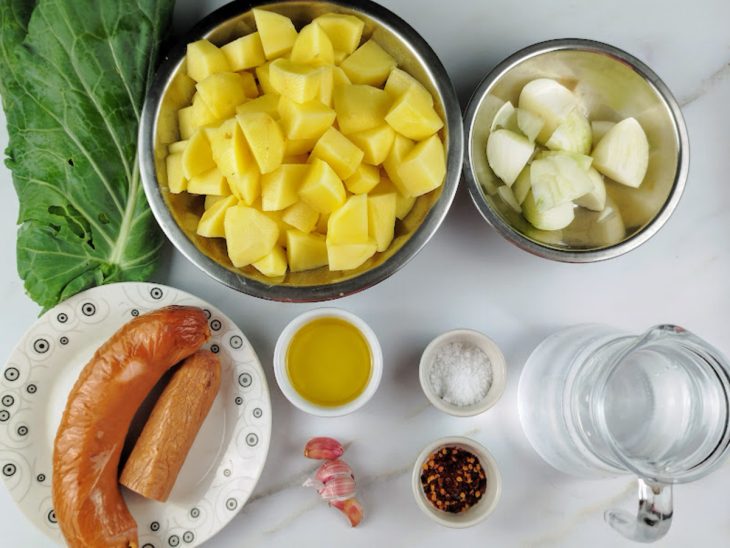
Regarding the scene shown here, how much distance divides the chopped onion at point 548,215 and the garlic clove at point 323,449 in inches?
25.7

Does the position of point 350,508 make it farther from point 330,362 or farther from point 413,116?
point 413,116

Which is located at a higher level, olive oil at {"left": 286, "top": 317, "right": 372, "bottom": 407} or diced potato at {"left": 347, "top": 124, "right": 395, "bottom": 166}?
diced potato at {"left": 347, "top": 124, "right": 395, "bottom": 166}

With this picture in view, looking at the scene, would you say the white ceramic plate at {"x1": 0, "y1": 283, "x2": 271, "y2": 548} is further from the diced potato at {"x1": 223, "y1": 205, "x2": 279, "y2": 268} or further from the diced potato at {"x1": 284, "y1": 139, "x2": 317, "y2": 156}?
the diced potato at {"x1": 284, "y1": 139, "x2": 317, "y2": 156}

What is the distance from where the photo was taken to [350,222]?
4.02 ft

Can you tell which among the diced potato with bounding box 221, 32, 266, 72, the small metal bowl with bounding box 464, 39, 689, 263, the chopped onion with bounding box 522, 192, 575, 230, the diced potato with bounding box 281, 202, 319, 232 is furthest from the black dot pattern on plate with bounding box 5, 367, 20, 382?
the chopped onion with bounding box 522, 192, 575, 230

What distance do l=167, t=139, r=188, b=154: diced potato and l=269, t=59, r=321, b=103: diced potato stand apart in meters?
0.23

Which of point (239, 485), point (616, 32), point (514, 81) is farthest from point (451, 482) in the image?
point (616, 32)

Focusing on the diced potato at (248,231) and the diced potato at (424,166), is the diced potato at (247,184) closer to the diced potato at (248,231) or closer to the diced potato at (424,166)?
the diced potato at (248,231)

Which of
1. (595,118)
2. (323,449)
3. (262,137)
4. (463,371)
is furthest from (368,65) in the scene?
(323,449)

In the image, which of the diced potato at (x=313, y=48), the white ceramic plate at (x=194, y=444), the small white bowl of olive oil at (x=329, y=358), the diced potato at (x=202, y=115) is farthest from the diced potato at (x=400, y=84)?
the white ceramic plate at (x=194, y=444)

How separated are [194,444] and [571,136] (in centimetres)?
105

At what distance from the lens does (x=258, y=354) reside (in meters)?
1.52

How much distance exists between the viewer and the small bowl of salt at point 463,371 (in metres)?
1.42

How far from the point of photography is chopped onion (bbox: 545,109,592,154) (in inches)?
54.6
